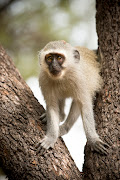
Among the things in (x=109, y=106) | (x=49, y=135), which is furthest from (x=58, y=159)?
(x=109, y=106)

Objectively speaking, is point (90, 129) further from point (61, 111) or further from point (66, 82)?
point (61, 111)

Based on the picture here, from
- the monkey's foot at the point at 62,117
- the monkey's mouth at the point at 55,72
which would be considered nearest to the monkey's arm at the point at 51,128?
the monkey's mouth at the point at 55,72

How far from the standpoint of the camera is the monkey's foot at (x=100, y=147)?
377cm

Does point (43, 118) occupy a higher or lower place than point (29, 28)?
lower

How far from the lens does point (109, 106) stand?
4129mm

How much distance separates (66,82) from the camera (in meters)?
4.53

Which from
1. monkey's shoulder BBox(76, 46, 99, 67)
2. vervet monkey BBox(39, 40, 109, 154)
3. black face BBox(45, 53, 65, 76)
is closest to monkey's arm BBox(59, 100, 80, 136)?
vervet monkey BBox(39, 40, 109, 154)

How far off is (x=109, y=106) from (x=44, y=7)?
4.25 metres

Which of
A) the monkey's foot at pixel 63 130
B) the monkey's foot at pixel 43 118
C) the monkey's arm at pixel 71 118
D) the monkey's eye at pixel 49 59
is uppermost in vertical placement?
the monkey's eye at pixel 49 59

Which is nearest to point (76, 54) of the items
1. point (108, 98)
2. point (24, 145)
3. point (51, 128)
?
point (108, 98)

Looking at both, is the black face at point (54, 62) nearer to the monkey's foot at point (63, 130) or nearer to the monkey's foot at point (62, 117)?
the monkey's foot at point (63, 130)

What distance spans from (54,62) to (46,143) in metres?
1.32

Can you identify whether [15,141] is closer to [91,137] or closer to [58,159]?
[58,159]

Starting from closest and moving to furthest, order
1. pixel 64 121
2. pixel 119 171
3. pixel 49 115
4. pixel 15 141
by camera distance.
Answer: pixel 119 171 → pixel 15 141 → pixel 49 115 → pixel 64 121
